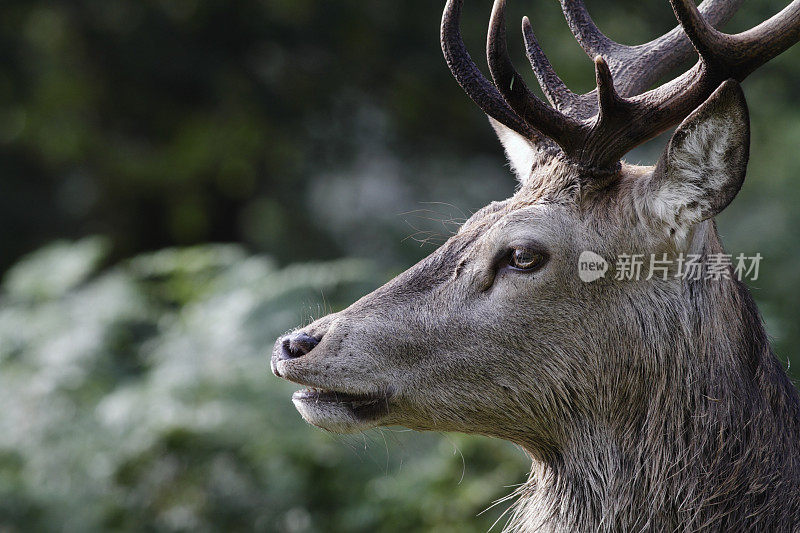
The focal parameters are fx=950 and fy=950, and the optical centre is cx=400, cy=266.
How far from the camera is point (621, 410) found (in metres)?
2.76

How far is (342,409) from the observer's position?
2.72m

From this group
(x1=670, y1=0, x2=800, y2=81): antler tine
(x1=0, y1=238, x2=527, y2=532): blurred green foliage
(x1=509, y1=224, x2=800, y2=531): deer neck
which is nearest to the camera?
(x1=670, y1=0, x2=800, y2=81): antler tine

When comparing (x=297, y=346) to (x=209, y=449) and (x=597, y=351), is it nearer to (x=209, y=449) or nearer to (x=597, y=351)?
(x=597, y=351)

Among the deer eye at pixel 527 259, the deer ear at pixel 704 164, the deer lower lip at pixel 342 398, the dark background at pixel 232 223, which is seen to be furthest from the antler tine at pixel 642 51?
the deer lower lip at pixel 342 398

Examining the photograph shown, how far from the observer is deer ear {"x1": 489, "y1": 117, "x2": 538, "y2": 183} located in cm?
323

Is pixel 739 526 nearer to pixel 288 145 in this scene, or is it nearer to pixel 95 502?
pixel 95 502

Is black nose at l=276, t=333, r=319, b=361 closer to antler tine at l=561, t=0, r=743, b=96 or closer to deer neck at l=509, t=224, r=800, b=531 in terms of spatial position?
deer neck at l=509, t=224, r=800, b=531

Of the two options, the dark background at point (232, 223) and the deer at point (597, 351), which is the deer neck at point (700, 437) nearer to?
the deer at point (597, 351)

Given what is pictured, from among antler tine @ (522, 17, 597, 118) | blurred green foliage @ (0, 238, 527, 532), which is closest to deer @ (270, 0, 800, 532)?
antler tine @ (522, 17, 597, 118)

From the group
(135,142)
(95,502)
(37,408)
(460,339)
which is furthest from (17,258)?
(460,339)

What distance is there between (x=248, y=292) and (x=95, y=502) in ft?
5.06

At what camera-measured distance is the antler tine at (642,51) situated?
10.4ft

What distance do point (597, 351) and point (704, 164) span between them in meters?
0.60

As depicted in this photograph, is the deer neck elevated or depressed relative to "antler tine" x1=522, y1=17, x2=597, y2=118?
depressed
